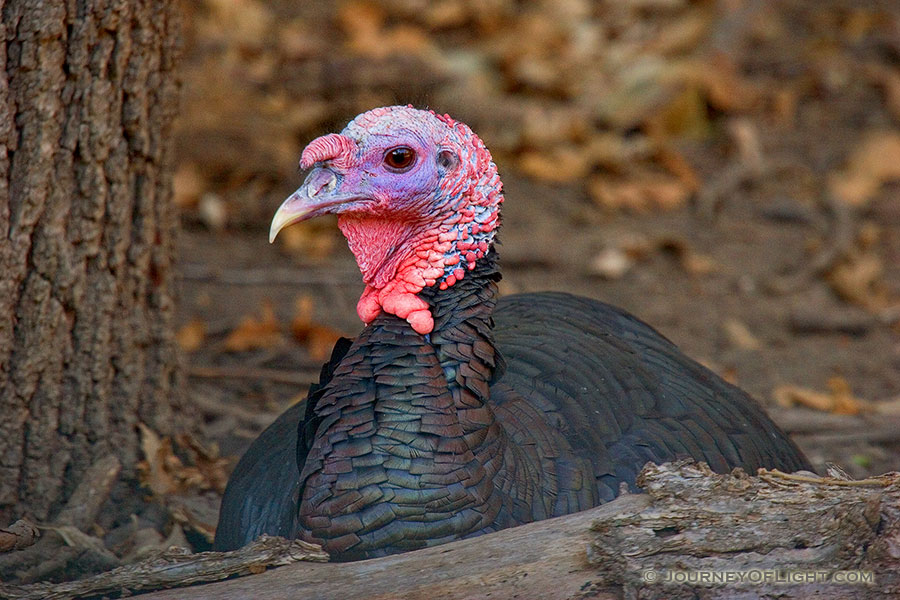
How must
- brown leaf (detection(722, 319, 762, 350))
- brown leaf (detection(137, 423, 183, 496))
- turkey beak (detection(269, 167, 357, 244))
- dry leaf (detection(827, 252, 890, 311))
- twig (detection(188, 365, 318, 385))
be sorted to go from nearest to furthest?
turkey beak (detection(269, 167, 357, 244)), brown leaf (detection(137, 423, 183, 496)), twig (detection(188, 365, 318, 385)), brown leaf (detection(722, 319, 762, 350)), dry leaf (detection(827, 252, 890, 311))

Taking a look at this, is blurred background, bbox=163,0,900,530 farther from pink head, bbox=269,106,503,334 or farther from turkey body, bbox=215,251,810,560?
pink head, bbox=269,106,503,334

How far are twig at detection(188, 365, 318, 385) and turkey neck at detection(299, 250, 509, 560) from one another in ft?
6.33

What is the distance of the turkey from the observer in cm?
231

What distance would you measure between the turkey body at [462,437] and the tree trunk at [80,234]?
1.84 feet

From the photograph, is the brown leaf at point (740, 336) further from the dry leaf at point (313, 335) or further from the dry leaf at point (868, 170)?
the dry leaf at point (313, 335)

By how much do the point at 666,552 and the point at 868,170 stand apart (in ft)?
15.8

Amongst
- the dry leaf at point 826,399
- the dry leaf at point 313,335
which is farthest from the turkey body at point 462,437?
the dry leaf at point 313,335

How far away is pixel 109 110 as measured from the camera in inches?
114

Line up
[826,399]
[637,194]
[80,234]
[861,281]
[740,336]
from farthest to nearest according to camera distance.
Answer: [637,194]
[861,281]
[740,336]
[826,399]
[80,234]
